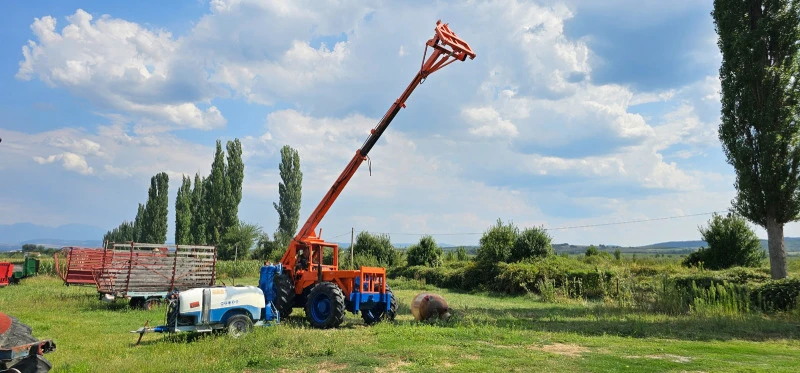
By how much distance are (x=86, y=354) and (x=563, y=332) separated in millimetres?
9899

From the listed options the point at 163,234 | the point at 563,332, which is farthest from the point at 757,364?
the point at 163,234

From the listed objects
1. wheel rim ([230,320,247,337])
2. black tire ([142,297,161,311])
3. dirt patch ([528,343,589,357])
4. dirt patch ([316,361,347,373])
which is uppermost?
wheel rim ([230,320,247,337])

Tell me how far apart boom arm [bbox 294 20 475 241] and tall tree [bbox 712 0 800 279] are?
11015 millimetres

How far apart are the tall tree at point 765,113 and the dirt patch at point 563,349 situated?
11.4 m

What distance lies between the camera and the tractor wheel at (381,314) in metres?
13.7

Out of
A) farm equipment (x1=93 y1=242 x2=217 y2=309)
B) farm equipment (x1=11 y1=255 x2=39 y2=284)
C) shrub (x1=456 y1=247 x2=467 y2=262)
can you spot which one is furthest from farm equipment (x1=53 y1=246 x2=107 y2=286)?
shrub (x1=456 y1=247 x2=467 y2=262)

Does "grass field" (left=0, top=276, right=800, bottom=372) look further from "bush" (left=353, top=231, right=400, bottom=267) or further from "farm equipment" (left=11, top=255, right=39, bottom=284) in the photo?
"bush" (left=353, top=231, right=400, bottom=267)

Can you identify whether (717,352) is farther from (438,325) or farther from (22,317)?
(22,317)

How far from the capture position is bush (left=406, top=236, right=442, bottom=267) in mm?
37188

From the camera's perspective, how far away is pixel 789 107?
686 inches

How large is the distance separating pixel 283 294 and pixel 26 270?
2413 cm

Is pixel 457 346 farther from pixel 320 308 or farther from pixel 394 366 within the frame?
pixel 320 308

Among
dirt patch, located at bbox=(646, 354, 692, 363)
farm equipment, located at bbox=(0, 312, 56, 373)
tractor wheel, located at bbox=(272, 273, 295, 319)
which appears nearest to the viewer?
farm equipment, located at bbox=(0, 312, 56, 373)

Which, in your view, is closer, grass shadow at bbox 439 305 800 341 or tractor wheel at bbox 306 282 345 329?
grass shadow at bbox 439 305 800 341
